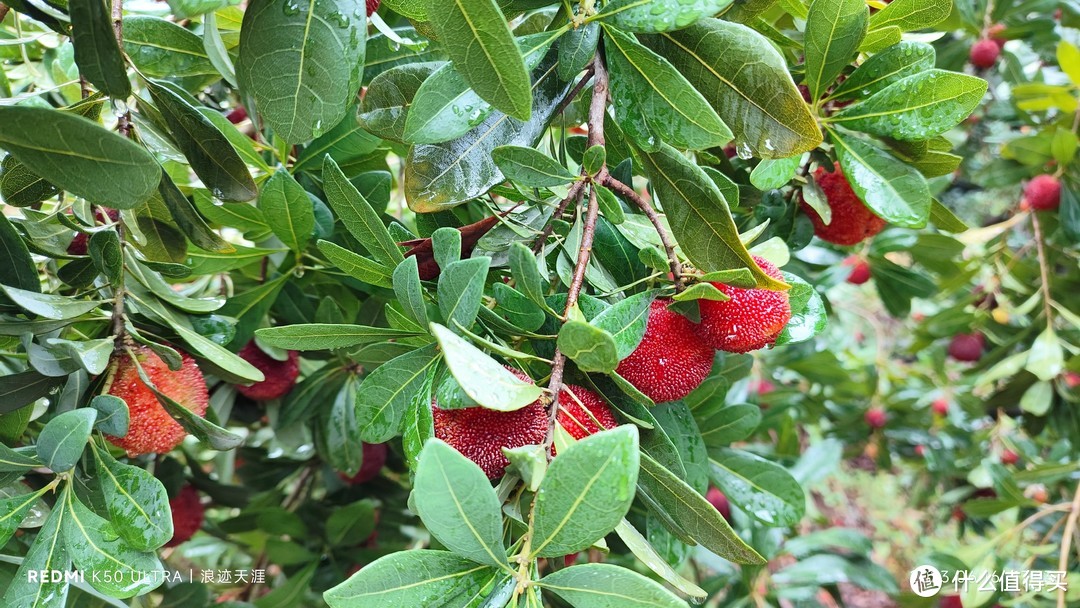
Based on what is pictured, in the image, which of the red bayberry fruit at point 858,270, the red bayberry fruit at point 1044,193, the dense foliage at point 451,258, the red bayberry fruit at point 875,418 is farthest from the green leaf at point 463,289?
the red bayberry fruit at point 875,418

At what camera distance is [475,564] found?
0.45 m

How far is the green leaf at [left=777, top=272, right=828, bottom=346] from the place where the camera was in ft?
1.96

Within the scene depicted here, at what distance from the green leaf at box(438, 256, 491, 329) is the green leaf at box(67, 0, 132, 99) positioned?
24 cm

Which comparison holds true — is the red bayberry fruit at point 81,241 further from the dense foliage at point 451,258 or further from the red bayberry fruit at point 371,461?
the red bayberry fruit at point 371,461

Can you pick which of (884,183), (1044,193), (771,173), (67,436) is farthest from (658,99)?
(1044,193)

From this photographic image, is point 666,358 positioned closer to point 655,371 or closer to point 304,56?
point 655,371

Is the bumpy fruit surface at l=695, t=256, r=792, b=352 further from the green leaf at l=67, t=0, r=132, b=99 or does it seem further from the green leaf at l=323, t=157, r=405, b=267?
the green leaf at l=67, t=0, r=132, b=99

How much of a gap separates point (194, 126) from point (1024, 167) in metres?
1.53

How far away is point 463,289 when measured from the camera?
0.46 metres

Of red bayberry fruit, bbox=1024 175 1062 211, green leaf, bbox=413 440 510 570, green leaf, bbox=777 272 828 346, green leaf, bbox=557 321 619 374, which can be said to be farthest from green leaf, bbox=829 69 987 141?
red bayberry fruit, bbox=1024 175 1062 211

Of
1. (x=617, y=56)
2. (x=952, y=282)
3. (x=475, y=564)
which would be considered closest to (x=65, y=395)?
(x=475, y=564)

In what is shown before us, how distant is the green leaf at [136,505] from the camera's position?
546 millimetres

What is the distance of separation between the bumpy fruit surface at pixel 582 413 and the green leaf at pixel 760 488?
1.25ft

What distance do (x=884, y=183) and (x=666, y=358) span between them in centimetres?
27
